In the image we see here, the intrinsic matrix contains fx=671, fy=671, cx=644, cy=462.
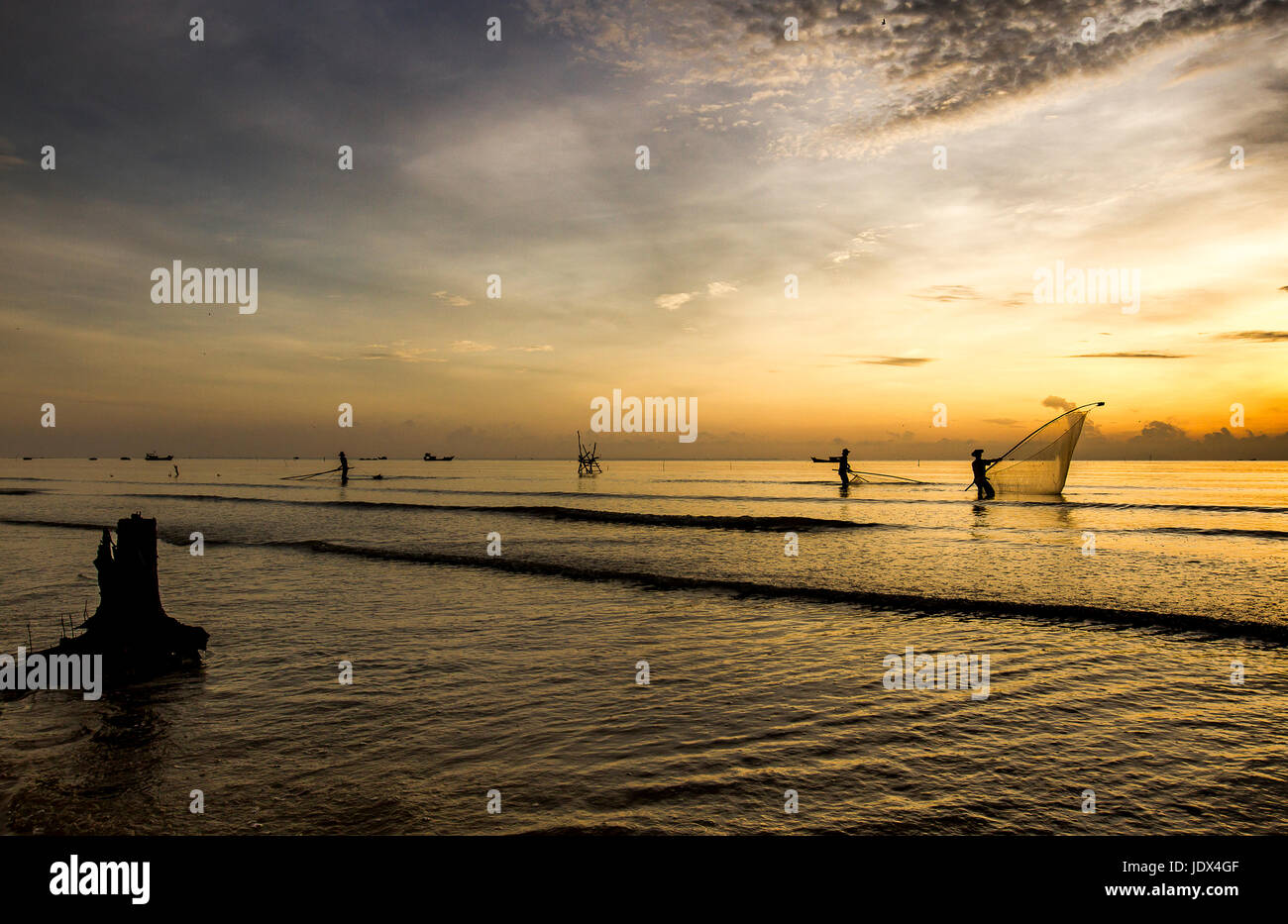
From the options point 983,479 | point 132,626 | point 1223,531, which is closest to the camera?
point 132,626

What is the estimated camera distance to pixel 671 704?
777cm

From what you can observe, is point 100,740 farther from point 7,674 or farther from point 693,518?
point 693,518

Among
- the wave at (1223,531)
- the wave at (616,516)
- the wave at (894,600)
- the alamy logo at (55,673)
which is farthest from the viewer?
the wave at (616,516)

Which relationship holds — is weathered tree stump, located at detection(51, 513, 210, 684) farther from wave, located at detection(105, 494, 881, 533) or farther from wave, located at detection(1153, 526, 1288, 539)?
wave, located at detection(1153, 526, 1288, 539)

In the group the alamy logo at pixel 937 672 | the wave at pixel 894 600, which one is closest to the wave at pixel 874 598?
the wave at pixel 894 600

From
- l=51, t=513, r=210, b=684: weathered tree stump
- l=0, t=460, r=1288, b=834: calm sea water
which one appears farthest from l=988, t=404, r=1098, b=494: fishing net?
l=51, t=513, r=210, b=684: weathered tree stump
